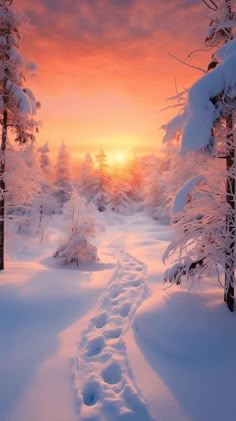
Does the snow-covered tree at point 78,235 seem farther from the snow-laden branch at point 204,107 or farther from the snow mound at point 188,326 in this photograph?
the snow-laden branch at point 204,107

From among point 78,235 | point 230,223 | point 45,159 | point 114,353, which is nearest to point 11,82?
point 78,235

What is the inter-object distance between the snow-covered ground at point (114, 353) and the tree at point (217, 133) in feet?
4.14

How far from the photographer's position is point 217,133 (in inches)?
222

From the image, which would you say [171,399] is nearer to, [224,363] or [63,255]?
[224,363]

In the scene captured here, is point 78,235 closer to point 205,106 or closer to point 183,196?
point 183,196

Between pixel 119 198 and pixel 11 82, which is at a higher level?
pixel 11 82

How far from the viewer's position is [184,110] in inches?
225

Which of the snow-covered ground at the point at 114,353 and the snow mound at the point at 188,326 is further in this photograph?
the snow mound at the point at 188,326

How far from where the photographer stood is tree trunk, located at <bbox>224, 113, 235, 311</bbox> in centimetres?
555

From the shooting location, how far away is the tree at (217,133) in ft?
15.7

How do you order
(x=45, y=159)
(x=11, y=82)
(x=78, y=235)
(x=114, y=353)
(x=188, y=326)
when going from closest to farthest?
(x=114, y=353) < (x=188, y=326) < (x=11, y=82) < (x=78, y=235) < (x=45, y=159)

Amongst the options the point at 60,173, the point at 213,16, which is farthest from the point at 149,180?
the point at 213,16

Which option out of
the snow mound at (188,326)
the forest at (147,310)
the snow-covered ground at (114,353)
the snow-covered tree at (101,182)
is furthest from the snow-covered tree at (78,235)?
the snow-covered tree at (101,182)

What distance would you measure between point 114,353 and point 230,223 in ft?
12.8
